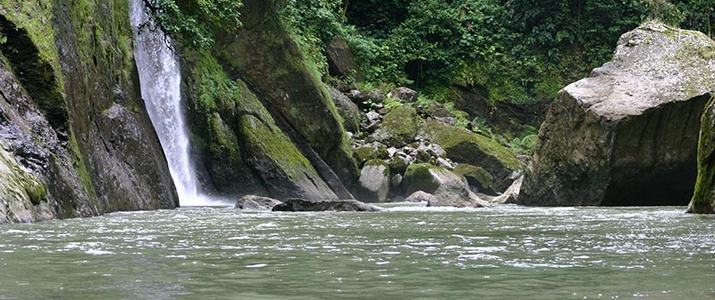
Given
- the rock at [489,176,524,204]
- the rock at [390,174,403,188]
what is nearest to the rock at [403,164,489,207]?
the rock at [390,174,403,188]

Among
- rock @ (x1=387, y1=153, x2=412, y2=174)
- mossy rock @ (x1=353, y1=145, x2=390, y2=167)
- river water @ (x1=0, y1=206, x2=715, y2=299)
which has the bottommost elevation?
river water @ (x1=0, y1=206, x2=715, y2=299)

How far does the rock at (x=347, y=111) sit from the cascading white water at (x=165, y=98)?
22.6ft

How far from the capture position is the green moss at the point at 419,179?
2034cm

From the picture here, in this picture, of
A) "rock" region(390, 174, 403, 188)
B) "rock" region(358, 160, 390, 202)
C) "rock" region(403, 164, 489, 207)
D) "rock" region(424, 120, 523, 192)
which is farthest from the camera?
"rock" region(424, 120, 523, 192)

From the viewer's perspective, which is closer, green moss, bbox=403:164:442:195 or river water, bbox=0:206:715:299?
river water, bbox=0:206:715:299

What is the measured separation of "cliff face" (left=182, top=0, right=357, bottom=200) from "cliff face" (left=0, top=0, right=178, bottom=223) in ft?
8.16

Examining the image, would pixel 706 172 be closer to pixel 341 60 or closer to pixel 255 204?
pixel 255 204

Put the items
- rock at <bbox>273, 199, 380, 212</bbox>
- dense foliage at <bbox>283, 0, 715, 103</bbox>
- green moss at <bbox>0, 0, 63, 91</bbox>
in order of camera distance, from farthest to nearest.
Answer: dense foliage at <bbox>283, 0, 715, 103</bbox> < rock at <bbox>273, 199, 380, 212</bbox> < green moss at <bbox>0, 0, 63, 91</bbox>

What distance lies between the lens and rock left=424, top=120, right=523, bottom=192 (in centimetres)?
2347

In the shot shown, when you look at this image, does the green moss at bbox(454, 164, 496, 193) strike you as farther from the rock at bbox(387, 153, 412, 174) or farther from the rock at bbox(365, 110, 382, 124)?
the rock at bbox(365, 110, 382, 124)

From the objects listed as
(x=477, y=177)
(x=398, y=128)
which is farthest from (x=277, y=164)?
(x=398, y=128)

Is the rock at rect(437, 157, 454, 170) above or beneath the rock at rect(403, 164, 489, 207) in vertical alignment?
above

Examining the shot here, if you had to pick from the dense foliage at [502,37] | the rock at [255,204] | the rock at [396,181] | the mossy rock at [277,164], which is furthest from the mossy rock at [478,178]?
the dense foliage at [502,37]

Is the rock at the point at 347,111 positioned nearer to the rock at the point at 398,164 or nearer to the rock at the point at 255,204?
the rock at the point at 398,164
